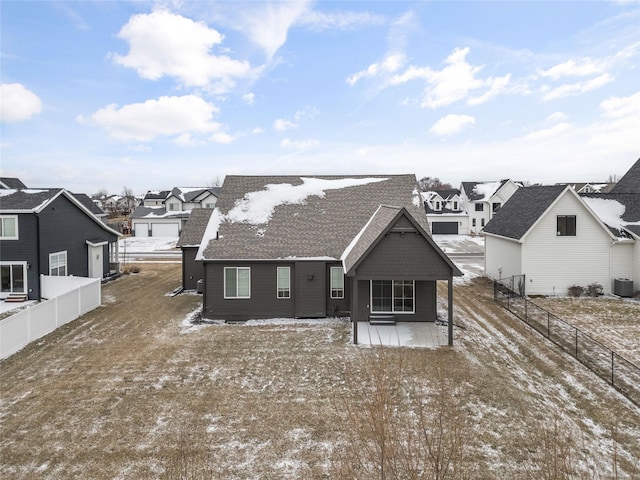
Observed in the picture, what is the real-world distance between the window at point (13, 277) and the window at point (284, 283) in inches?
611

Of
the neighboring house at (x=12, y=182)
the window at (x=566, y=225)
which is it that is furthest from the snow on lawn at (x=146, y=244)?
the window at (x=566, y=225)

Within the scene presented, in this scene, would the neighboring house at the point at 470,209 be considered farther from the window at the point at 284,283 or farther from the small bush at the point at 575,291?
the window at the point at 284,283

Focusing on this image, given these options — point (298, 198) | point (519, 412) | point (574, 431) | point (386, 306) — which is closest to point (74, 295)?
point (298, 198)

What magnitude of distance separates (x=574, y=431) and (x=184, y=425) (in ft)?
31.2

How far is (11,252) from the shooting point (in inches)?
880

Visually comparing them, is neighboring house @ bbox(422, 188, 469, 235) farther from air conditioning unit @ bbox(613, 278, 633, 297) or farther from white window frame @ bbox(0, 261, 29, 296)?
white window frame @ bbox(0, 261, 29, 296)

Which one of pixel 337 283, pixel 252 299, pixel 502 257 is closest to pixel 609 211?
pixel 502 257

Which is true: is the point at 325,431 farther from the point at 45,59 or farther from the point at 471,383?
the point at 45,59

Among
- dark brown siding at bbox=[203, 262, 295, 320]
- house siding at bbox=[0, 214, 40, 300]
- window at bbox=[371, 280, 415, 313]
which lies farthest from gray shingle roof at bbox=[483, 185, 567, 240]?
house siding at bbox=[0, 214, 40, 300]

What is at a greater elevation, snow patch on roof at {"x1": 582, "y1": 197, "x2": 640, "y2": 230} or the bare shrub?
snow patch on roof at {"x1": 582, "y1": 197, "x2": 640, "y2": 230}

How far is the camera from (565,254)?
2384 centimetres

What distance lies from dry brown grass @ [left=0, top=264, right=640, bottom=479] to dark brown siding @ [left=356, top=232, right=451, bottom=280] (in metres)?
2.93

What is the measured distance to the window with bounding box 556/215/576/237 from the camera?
77.8ft

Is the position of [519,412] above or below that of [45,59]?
below
